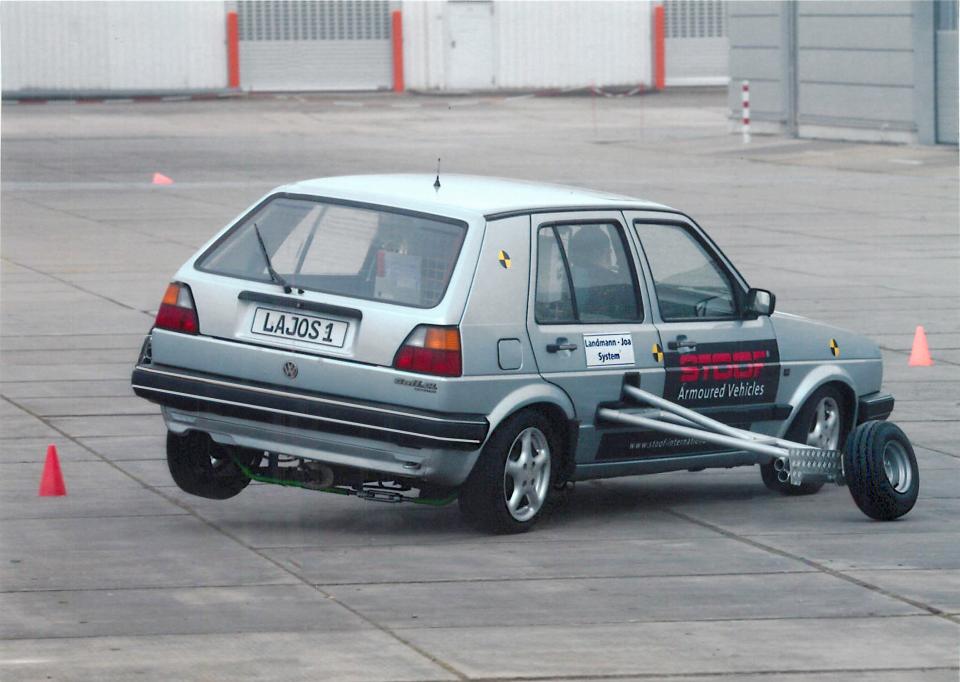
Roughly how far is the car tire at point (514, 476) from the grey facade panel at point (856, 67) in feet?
97.9

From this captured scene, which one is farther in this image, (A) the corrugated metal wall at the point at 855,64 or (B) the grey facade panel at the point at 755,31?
(B) the grey facade panel at the point at 755,31

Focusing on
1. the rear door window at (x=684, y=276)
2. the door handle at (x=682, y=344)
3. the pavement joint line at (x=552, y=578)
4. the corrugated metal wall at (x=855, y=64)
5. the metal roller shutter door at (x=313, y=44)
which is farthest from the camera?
the metal roller shutter door at (x=313, y=44)

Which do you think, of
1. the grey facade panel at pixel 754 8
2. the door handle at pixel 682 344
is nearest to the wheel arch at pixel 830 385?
the door handle at pixel 682 344

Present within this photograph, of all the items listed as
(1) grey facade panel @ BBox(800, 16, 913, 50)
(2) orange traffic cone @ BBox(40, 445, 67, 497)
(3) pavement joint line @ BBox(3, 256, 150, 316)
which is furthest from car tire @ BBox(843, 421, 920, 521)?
(1) grey facade panel @ BBox(800, 16, 913, 50)

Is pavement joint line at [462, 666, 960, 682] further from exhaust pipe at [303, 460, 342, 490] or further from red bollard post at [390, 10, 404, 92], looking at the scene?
red bollard post at [390, 10, 404, 92]

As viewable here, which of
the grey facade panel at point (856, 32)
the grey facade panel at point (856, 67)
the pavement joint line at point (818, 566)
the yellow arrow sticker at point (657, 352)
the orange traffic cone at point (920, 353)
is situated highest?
the grey facade panel at point (856, 32)

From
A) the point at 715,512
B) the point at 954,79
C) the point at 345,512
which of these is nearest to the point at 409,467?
the point at 345,512

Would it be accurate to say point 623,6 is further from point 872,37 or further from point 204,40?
point 872,37

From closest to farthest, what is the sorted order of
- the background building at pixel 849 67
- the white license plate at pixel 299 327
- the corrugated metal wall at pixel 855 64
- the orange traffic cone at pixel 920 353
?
1. the white license plate at pixel 299 327
2. the orange traffic cone at pixel 920 353
3. the background building at pixel 849 67
4. the corrugated metal wall at pixel 855 64

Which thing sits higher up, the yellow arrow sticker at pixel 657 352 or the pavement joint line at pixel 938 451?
the yellow arrow sticker at pixel 657 352

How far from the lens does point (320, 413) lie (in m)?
7.93

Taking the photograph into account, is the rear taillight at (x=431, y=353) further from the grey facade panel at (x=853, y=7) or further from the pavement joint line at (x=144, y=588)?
the grey facade panel at (x=853, y=7)

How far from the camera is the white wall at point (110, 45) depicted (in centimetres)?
5959

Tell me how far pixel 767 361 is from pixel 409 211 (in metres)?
2.09
